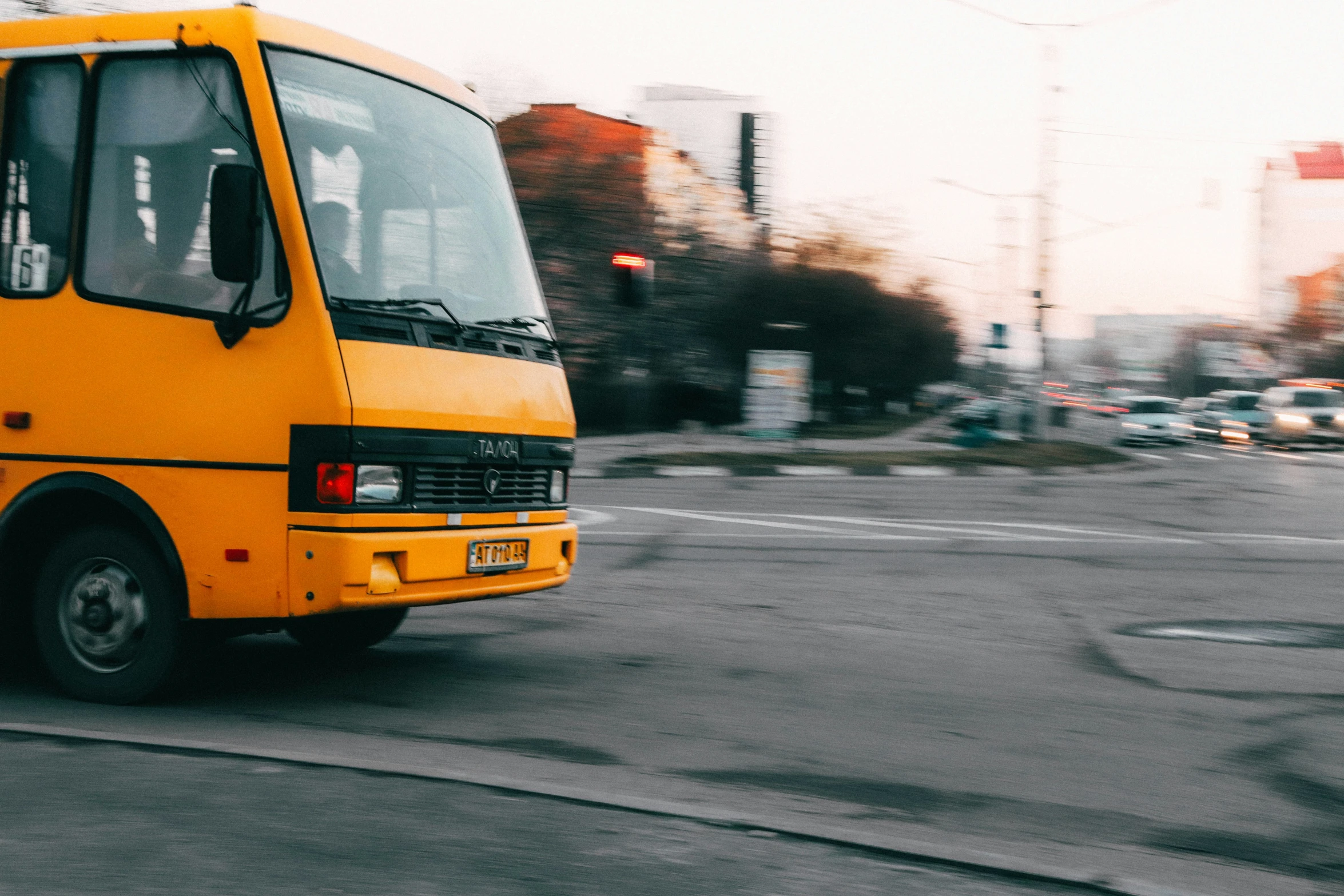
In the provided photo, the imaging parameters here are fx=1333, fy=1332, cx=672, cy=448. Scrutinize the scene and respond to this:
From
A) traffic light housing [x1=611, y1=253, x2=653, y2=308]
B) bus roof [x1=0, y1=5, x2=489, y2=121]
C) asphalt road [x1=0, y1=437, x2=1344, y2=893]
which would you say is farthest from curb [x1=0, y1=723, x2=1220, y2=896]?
traffic light housing [x1=611, y1=253, x2=653, y2=308]

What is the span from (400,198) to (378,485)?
1.35 metres

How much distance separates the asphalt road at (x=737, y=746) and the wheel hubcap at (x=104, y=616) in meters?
0.23

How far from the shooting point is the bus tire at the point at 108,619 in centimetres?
522

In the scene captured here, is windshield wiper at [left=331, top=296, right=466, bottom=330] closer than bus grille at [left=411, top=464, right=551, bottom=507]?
Yes

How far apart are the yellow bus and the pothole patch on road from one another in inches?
174

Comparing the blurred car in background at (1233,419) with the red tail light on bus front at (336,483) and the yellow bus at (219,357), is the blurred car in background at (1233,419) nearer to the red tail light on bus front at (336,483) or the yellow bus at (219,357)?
the yellow bus at (219,357)

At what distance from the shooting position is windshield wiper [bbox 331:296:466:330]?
5203 millimetres

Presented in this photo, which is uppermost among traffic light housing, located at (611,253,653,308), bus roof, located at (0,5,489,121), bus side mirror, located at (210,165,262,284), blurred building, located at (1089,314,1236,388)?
blurred building, located at (1089,314,1236,388)

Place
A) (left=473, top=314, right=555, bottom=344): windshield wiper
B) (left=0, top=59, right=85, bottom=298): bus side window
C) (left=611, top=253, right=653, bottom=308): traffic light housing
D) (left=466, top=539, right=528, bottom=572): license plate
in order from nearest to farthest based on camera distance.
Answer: (left=0, top=59, right=85, bottom=298): bus side window, (left=466, top=539, right=528, bottom=572): license plate, (left=473, top=314, right=555, bottom=344): windshield wiper, (left=611, top=253, right=653, bottom=308): traffic light housing

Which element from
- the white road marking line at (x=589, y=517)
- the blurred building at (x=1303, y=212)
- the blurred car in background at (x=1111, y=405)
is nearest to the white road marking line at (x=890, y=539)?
the white road marking line at (x=589, y=517)

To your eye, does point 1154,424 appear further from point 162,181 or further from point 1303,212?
point 1303,212

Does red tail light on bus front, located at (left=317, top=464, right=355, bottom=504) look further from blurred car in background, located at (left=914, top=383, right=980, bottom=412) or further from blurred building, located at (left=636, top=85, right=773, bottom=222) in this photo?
blurred car in background, located at (left=914, top=383, right=980, bottom=412)

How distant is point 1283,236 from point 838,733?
581ft

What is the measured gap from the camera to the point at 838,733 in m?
5.31
